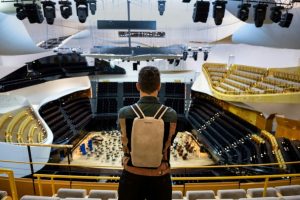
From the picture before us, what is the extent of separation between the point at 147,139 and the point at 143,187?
38 centimetres

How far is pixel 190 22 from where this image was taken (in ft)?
60.3

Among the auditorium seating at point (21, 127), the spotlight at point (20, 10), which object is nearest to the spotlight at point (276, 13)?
the spotlight at point (20, 10)

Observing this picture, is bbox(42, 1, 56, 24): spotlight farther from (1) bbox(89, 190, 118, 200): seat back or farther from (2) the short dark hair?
(2) the short dark hair

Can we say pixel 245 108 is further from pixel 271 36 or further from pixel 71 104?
pixel 71 104

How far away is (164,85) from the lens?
73.2 ft

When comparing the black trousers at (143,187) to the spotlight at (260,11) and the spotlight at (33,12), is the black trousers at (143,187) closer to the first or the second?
the spotlight at (260,11)

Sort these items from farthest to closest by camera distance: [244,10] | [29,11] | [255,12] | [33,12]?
1. [33,12]
2. [29,11]
3. [244,10]
4. [255,12]

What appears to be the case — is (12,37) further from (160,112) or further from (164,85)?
(164,85)

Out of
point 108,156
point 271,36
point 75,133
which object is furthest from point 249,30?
point 75,133

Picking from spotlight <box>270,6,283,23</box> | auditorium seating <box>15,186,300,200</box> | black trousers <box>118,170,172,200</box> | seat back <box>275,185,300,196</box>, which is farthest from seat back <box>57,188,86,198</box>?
spotlight <box>270,6,283,23</box>

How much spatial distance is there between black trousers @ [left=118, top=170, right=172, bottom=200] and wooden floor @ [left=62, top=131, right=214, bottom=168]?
12405mm

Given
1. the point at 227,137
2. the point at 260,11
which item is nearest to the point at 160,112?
the point at 260,11

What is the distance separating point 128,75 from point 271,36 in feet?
52.5

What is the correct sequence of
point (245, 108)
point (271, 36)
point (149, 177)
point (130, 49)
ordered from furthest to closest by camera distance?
point (245, 108) < point (130, 49) < point (271, 36) < point (149, 177)
